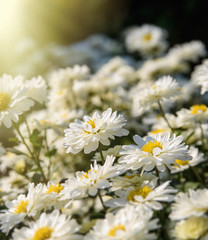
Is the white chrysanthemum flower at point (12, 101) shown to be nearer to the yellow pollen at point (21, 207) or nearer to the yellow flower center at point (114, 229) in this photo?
the yellow pollen at point (21, 207)

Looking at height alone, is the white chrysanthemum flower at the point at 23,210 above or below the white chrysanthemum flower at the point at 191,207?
above

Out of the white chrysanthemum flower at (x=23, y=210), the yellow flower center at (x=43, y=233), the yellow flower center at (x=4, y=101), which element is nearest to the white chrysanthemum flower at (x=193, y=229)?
the yellow flower center at (x=43, y=233)

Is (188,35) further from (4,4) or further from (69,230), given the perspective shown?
(69,230)

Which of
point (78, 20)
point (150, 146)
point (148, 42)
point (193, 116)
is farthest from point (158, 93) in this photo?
point (78, 20)

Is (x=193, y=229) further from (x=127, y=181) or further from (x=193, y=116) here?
(x=193, y=116)

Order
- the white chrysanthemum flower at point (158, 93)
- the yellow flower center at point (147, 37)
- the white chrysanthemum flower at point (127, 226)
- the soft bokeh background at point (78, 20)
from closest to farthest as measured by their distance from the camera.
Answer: the white chrysanthemum flower at point (127, 226), the white chrysanthemum flower at point (158, 93), the yellow flower center at point (147, 37), the soft bokeh background at point (78, 20)

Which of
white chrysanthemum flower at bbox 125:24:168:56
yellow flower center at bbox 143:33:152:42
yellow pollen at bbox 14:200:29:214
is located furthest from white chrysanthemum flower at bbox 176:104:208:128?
yellow flower center at bbox 143:33:152:42

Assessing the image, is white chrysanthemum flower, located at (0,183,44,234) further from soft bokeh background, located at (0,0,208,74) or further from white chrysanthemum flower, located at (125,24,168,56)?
soft bokeh background, located at (0,0,208,74)
